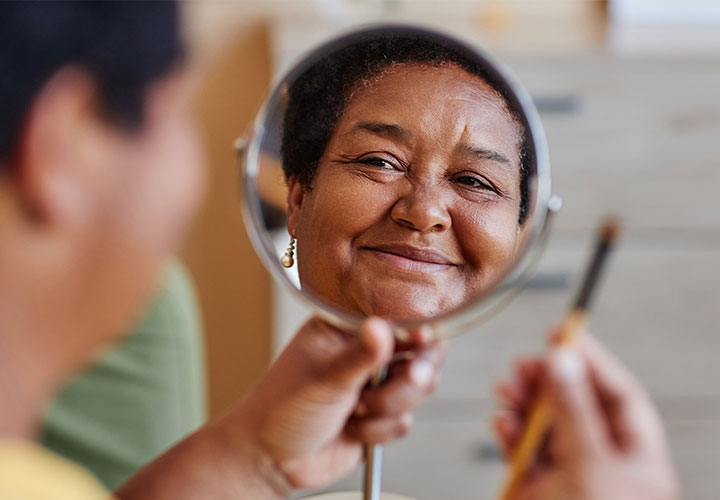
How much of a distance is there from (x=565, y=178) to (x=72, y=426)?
93 cm

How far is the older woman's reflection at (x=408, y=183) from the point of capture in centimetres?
55

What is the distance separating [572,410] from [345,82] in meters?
0.24

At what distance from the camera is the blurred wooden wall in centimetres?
198

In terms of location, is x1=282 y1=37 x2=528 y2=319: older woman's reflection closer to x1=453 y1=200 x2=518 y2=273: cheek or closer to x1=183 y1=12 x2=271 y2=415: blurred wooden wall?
x1=453 y1=200 x2=518 y2=273: cheek

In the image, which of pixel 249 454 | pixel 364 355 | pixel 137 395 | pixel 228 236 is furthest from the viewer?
pixel 228 236

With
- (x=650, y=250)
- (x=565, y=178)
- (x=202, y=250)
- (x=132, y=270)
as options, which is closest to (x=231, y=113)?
(x=202, y=250)

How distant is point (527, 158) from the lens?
56cm

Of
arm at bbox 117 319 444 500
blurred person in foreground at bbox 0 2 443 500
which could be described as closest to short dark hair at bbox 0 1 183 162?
blurred person in foreground at bbox 0 2 443 500

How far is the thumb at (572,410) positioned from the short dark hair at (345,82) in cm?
11

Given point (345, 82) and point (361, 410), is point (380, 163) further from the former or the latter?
point (361, 410)

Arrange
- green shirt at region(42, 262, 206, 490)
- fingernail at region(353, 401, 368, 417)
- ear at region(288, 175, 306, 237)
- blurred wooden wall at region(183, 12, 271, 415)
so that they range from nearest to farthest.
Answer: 1. ear at region(288, 175, 306, 237)
2. fingernail at region(353, 401, 368, 417)
3. green shirt at region(42, 262, 206, 490)
4. blurred wooden wall at region(183, 12, 271, 415)

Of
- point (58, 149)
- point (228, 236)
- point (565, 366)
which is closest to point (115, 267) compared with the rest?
point (58, 149)

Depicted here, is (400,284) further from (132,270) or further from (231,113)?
(231,113)

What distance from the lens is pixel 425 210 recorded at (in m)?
0.55
